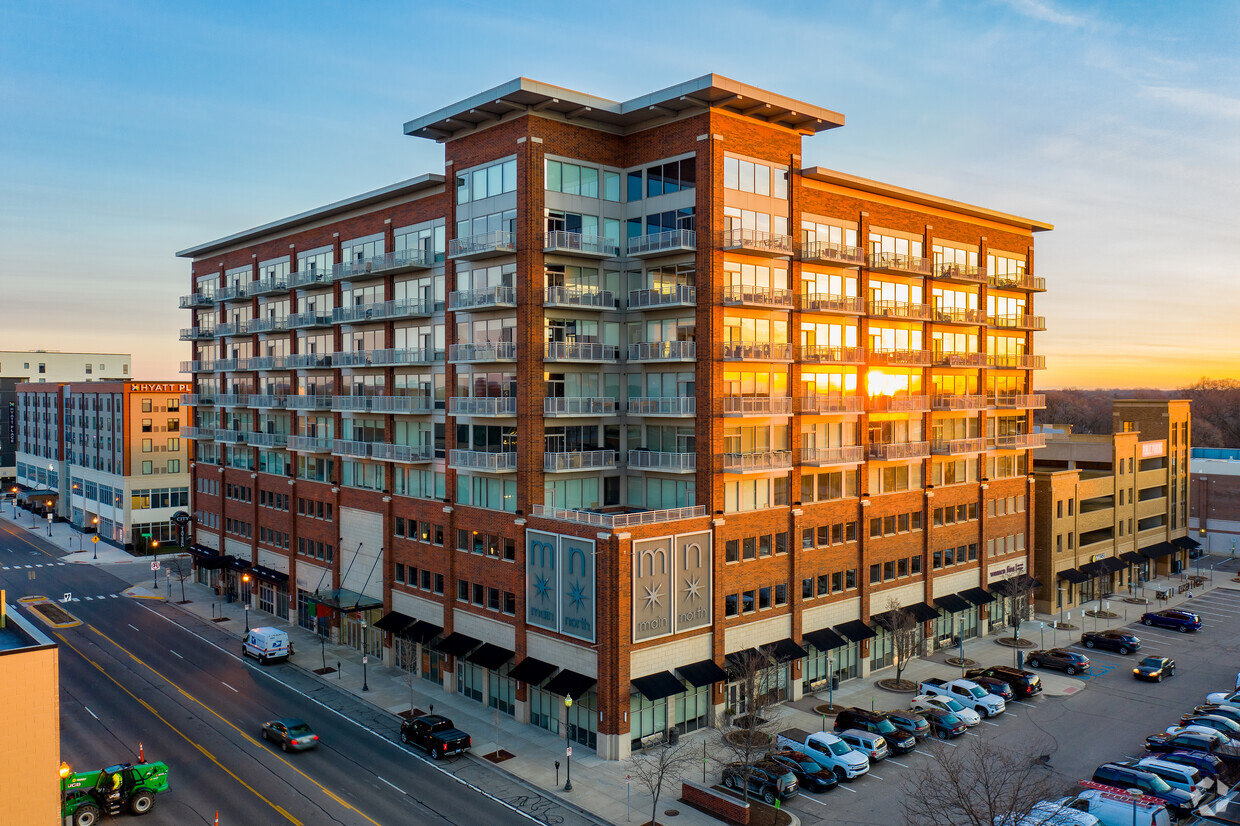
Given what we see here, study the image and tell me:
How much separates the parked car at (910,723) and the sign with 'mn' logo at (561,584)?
54.4 feet

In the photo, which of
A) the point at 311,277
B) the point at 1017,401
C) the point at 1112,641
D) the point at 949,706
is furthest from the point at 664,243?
the point at 1112,641

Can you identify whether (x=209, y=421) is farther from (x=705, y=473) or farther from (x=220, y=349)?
(x=705, y=473)

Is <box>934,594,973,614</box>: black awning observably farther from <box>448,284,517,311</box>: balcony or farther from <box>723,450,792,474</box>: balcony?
<box>448,284,517,311</box>: balcony

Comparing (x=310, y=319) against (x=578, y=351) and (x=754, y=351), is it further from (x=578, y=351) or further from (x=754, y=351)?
(x=754, y=351)

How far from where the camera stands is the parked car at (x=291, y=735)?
132 feet


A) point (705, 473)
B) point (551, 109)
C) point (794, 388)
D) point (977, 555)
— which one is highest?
point (551, 109)

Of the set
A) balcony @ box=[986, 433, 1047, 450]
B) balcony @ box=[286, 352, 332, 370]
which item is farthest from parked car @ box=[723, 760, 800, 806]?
balcony @ box=[286, 352, 332, 370]

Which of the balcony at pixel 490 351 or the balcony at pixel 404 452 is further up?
the balcony at pixel 490 351

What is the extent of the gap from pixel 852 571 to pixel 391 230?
37.8 m

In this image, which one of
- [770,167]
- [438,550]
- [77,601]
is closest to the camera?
[770,167]

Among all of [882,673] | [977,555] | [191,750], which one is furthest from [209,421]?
[977,555]

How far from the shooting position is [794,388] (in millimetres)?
49469

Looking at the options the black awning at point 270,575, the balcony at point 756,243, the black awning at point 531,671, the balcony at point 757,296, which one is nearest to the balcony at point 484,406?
the balcony at point 757,296

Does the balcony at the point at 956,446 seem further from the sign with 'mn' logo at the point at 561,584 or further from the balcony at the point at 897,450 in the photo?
the sign with 'mn' logo at the point at 561,584
